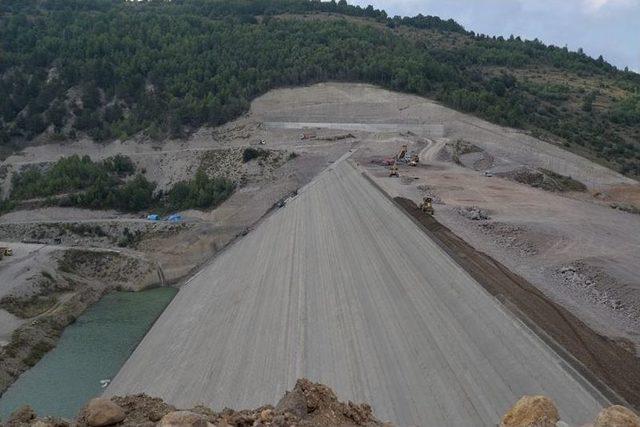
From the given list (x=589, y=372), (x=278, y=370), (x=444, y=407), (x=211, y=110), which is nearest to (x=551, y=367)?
(x=589, y=372)

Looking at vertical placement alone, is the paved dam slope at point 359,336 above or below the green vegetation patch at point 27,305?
above

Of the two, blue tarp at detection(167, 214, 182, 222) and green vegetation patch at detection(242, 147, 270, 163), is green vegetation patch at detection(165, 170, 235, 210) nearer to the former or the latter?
blue tarp at detection(167, 214, 182, 222)

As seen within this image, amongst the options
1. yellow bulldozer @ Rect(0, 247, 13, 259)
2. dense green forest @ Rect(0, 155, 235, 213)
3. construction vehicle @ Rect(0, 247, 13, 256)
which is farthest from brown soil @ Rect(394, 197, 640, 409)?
dense green forest @ Rect(0, 155, 235, 213)

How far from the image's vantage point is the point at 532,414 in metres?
8.91

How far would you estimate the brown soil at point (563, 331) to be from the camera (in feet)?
48.9

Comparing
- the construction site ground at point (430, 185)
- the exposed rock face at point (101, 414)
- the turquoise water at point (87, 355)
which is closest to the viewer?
the exposed rock face at point (101, 414)

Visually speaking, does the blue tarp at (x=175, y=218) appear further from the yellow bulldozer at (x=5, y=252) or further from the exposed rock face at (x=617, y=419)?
the exposed rock face at (x=617, y=419)

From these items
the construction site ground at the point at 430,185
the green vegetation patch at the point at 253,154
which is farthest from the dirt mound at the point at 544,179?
the green vegetation patch at the point at 253,154

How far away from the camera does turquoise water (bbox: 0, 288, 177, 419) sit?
27266 mm

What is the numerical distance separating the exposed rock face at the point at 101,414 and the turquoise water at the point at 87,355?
1688cm

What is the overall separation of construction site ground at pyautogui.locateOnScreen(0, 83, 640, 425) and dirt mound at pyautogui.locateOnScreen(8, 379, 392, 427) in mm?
7149

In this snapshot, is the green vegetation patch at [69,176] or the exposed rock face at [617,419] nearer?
the exposed rock face at [617,419]

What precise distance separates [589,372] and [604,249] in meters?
10.8

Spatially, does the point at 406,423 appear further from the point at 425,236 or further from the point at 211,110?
the point at 211,110
